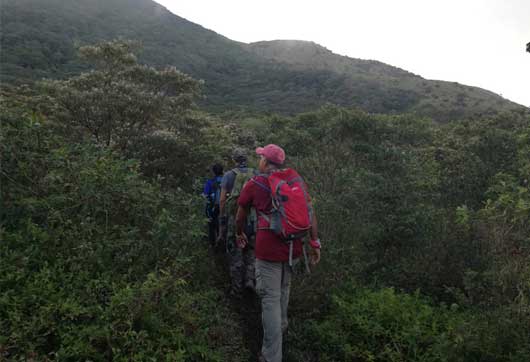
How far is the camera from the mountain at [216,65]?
47.7m

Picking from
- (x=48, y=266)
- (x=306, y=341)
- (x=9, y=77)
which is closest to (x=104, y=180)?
(x=48, y=266)

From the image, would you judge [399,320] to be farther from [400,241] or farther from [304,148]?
[304,148]

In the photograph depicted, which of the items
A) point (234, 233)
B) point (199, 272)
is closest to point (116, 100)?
point (234, 233)

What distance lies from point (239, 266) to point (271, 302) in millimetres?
1196

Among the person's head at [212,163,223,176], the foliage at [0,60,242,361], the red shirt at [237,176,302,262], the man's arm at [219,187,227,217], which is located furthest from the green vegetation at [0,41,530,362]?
the person's head at [212,163,223,176]

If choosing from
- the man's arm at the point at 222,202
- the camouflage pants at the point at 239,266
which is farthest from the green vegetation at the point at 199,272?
the man's arm at the point at 222,202

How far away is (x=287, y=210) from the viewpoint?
3162 mm

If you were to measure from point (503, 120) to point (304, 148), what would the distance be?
9354 mm

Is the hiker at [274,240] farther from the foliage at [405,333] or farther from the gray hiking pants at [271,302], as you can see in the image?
the foliage at [405,333]

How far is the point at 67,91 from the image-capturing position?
8.07m

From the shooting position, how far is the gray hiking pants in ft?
10.5

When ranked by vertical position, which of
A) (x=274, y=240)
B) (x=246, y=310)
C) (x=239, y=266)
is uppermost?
(x=274, y=240)

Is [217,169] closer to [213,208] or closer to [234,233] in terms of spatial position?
[213,208]

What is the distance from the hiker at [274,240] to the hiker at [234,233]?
842 mm
